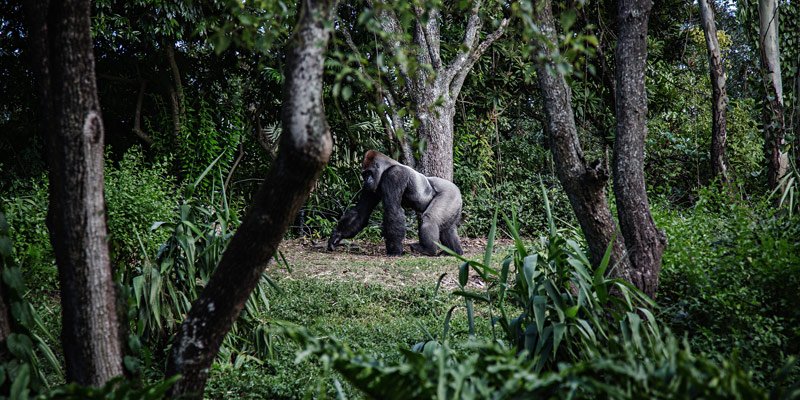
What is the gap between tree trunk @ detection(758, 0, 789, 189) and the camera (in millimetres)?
Answer: 4953

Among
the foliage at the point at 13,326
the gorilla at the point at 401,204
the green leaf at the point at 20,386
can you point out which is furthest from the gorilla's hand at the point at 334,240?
the green leaf at the point at 20,386

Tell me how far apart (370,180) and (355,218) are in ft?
1.91

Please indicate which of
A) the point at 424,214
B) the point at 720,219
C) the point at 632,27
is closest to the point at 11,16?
the point at 424,214

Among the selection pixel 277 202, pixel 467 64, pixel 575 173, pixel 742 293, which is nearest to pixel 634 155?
pixel 575 173

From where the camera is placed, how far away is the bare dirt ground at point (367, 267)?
512cm

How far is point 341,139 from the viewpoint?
8.68 m

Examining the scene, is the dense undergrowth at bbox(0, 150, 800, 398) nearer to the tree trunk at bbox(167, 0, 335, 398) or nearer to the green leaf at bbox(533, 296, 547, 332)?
the green leaf at bbox(533, 296, 547, 332)

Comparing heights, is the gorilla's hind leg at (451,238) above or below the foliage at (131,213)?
below

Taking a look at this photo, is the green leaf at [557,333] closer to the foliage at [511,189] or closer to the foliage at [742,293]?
the foliage at [742,293]

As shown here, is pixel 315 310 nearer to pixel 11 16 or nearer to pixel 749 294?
pixel 749 294

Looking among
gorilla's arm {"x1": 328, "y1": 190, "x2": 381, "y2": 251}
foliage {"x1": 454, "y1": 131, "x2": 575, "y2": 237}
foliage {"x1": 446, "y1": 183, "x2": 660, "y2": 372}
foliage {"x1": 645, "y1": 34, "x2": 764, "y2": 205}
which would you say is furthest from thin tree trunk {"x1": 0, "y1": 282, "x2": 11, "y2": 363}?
foliage {"x1": 645, "y1": 34, "x2": 764, "y2": 205}

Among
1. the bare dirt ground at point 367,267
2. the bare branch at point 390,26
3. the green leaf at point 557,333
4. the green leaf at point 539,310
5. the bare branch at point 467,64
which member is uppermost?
the bare branch at point 467,64

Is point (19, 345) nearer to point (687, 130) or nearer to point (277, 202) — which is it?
point (277, 202)

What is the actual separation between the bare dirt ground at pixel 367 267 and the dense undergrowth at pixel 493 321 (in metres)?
0.52
